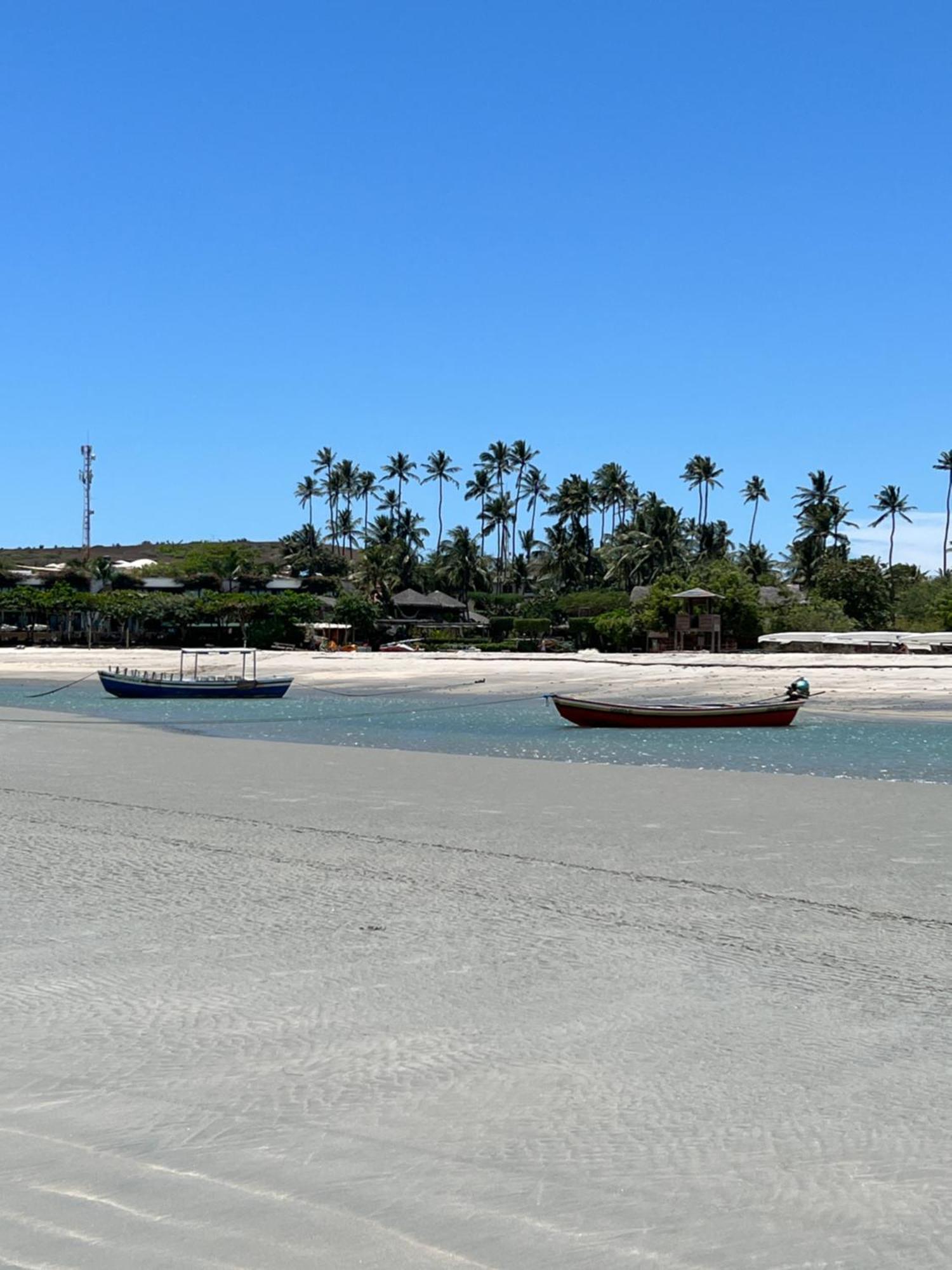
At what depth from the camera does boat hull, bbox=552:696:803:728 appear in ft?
106

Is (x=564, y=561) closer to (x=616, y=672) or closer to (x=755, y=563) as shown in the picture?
(x=755, y=563)

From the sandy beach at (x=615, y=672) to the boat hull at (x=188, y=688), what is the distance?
777 cm

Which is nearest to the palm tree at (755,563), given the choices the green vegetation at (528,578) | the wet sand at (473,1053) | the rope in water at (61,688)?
the green vegetation at (528,578)

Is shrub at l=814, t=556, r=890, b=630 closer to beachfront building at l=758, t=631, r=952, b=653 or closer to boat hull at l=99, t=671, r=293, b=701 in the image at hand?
beachfront building at l=758, t=631, r=952, b=653

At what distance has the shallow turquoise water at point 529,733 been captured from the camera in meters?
24.1

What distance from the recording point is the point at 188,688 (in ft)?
149

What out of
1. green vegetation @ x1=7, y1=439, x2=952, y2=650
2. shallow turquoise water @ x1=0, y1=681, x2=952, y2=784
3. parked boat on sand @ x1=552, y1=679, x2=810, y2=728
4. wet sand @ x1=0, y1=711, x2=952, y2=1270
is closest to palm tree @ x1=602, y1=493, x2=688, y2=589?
green vegetation @ x1=7, y1=439, x2=952, y2=650

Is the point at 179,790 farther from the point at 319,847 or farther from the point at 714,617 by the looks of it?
the point at 714,617

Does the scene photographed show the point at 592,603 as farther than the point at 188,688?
Yes

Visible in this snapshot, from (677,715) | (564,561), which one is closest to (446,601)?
(564,561)

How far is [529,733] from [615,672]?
24630 mm

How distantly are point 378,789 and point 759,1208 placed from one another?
1098 cm

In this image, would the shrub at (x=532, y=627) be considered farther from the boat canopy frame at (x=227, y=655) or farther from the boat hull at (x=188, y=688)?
the boat hull at (x=188, y=688)

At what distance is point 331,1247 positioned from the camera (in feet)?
11.0
